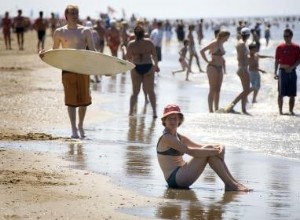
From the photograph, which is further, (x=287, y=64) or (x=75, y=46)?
(x=287, y=64)

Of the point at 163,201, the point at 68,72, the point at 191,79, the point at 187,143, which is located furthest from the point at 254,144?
the point at 191,79

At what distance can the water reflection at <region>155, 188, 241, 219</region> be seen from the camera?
700 centimetres

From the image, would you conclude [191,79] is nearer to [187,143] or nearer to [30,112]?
[30,112]

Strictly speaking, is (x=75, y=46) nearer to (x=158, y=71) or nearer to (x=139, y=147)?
(x=139, y=147)

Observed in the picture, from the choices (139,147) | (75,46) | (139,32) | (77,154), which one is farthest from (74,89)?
(139,32)

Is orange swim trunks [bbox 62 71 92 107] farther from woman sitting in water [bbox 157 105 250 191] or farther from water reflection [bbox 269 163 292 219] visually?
woman sitting in water [bbox 157 105 250 191]

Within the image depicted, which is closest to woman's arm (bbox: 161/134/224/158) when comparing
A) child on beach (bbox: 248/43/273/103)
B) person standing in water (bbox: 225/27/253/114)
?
person standing in water (bbox: 225/27/253/114)

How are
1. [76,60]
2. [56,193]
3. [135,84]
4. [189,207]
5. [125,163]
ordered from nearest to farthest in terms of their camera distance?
[189,207]
[56,193]
[125,163]
[76,60]
[135,84]

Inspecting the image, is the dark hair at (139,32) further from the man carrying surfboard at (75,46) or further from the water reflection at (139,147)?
the man carrying surfboard at (75,46)

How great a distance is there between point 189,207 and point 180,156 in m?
1.03

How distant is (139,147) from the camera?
10836mm

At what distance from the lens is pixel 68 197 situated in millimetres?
7391

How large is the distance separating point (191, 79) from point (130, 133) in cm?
1383

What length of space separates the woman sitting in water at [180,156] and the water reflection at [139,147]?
2.33 ft
